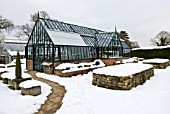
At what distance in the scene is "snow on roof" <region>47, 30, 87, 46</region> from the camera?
50.1 feet

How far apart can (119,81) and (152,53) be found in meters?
19.5

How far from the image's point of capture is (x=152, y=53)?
82.1ft

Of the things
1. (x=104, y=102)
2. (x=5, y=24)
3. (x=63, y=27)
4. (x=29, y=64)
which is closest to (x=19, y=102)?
(x=104, y=102)

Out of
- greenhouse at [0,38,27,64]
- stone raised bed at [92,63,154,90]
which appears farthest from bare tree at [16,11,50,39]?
stone raised bed at [92,63,154,90]

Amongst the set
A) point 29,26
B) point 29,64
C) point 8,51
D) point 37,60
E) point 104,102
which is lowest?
point 104,102

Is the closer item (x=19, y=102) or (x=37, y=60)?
(x=19, y=102)

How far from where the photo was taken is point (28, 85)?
25.8 feet

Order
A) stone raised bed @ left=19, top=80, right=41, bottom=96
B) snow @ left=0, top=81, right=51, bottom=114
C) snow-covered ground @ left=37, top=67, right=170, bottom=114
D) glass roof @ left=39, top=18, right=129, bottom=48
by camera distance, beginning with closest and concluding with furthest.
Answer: snow-covered ground @ left=37, top=67, right=170, bottom=114 → snow @ left=0, top=81, right=51, bottom=114 → stone raised bed @ left=19, top=80, right=41, bottom=96 → glass roof @ left=39, top=18, right=129, bottom=48

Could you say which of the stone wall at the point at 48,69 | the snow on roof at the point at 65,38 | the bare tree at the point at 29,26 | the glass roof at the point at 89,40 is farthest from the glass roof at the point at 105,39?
the bare tree at the point at 29,26

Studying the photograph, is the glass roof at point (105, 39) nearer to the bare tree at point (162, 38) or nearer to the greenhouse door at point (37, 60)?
the greenhouse door at point (37, 60)

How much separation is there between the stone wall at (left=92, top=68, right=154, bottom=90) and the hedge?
1630cm

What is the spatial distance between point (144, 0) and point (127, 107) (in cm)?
988

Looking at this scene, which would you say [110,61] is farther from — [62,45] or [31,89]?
[31,89]

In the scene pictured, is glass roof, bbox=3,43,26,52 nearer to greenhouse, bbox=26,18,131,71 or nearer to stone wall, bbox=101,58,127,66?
greenhouse, bbox=26,18,131,71
